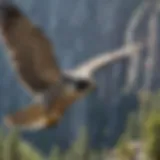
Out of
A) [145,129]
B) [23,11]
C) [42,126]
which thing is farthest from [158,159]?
[23,11]

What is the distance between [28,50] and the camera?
56.5 inches

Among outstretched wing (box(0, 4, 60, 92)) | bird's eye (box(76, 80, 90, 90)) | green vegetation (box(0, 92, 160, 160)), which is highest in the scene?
outstretched wing (box(0, 4, 60, 92))

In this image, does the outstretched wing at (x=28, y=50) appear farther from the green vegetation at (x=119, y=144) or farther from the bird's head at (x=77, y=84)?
the green vegetation at (x=119, y=144)

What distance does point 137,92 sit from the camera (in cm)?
148

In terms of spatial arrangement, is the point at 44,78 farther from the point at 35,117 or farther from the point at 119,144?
the point at 119,144

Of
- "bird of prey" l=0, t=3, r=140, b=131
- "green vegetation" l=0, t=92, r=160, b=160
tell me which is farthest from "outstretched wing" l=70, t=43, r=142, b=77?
"green vegetation" l=0, t=92, r=160, b=160

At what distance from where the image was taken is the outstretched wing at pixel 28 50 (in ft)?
4.66

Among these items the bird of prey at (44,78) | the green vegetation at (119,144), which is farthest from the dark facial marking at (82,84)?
the green vegetation at (119,144)

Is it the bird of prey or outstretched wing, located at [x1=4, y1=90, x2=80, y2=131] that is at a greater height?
the bird of prey

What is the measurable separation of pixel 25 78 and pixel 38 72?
38 mm

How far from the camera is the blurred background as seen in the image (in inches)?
57.8

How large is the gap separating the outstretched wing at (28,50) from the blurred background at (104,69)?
3 cm

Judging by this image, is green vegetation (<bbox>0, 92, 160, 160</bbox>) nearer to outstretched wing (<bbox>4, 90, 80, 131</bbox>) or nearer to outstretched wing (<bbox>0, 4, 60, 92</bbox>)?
outstretched wing (<bbox>4, 90, 80, 131</bbox>)

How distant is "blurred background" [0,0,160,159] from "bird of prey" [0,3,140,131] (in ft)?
0.06
